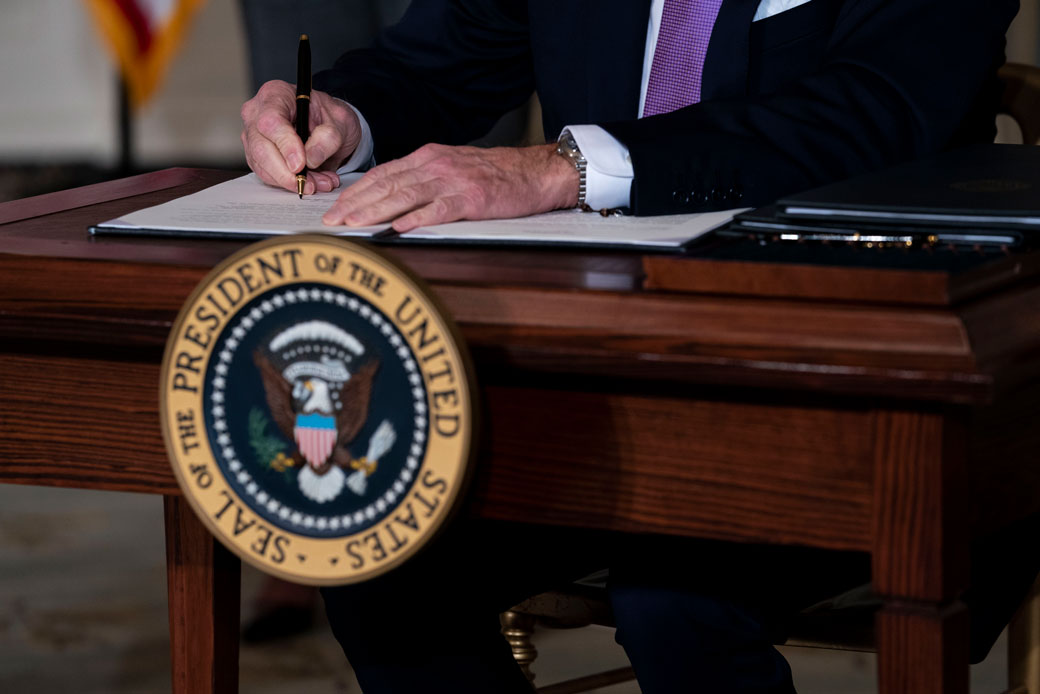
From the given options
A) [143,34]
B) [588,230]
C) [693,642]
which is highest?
[143,34]

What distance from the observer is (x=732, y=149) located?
3.88 ft

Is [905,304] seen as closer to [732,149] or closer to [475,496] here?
[475,496]

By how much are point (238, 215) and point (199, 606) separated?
339mm

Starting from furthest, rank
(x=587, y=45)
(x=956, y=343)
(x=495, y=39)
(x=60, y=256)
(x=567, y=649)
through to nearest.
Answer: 1. (x=567, y=649)
2. (x=495, y=39)
3. (x=587, y=45)
4. (x=60, y=256)
5. (x=956, y=343)

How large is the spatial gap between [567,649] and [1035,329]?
162 cm

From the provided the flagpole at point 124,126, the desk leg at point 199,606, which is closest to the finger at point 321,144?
the desk leg at point 199,606

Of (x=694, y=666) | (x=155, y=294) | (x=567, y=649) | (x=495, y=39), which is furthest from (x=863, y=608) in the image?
(x=567, y=649)

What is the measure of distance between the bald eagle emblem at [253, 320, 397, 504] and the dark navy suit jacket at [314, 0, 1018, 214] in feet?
1.23

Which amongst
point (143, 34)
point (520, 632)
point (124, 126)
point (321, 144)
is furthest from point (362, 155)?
point (143, 34)

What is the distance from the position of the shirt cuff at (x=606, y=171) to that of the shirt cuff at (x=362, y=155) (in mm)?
371

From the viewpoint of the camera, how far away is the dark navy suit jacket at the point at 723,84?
119 cm

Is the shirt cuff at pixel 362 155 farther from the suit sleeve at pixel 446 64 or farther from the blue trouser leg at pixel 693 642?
the blue trouser leg at pixel 693 642

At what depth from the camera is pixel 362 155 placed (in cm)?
151

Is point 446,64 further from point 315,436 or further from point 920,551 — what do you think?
point 920,551
